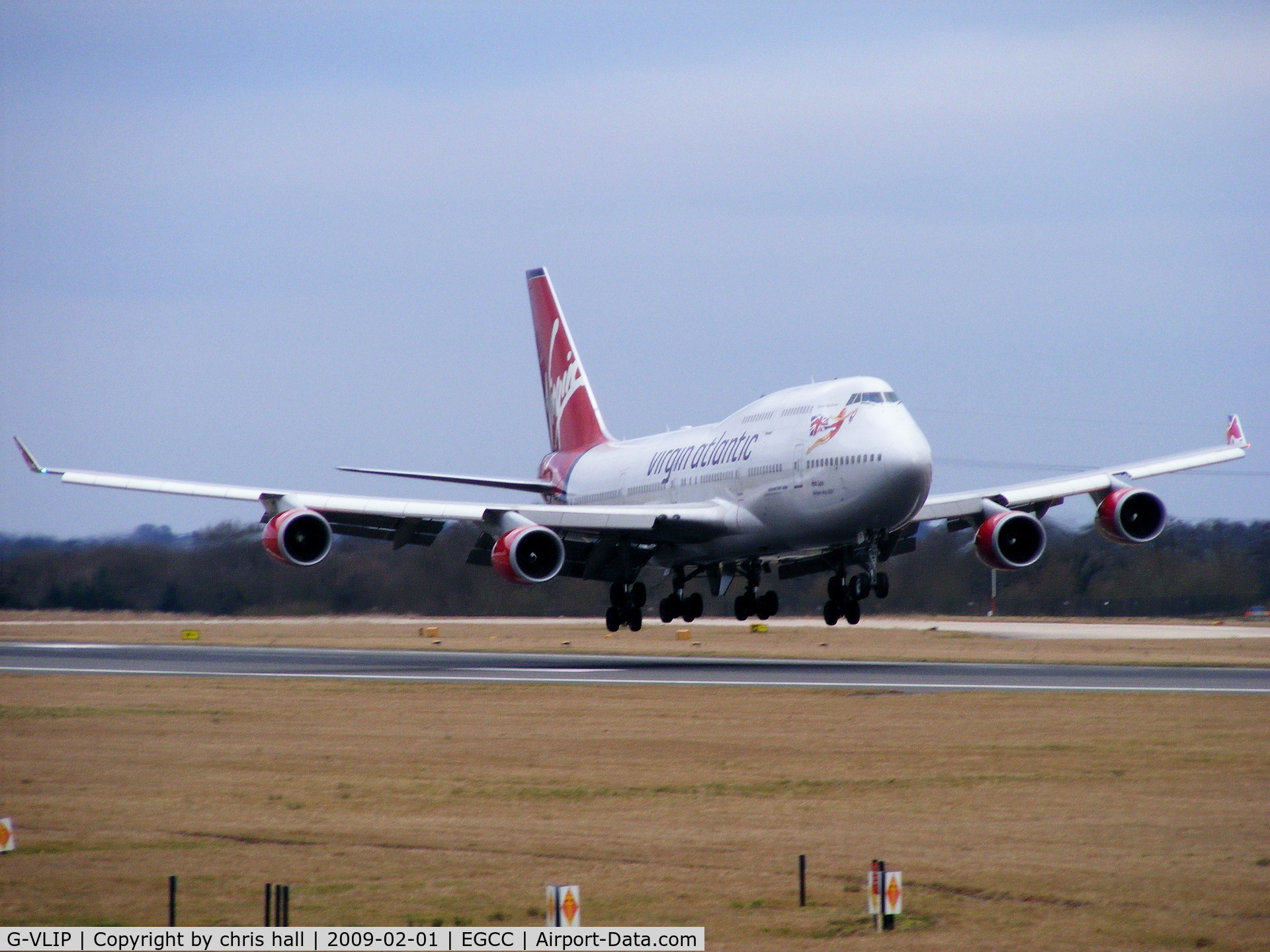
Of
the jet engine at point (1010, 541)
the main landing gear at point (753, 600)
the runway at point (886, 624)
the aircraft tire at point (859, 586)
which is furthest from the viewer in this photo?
the runway at point (886, 624)

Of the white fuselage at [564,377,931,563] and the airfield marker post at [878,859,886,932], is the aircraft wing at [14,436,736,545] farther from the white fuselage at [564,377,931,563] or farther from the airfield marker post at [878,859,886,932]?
the airfield marker post at [878,859,886,932]

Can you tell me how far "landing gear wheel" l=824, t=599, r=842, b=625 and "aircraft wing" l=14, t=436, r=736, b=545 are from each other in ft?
9.87

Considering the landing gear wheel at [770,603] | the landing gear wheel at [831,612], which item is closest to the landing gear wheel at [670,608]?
the landing gear wheel at [770,603]

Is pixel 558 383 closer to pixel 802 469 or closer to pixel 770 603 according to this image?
pixel 770 603

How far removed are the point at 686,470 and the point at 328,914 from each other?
32898mm

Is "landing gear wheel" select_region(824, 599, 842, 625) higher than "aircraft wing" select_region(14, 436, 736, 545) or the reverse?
the reverse

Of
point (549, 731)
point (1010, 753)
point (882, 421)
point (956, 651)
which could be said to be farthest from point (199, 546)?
point (1010, 753)

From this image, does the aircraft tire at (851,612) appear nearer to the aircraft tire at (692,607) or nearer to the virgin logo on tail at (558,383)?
the aircraft tire at (692,607)

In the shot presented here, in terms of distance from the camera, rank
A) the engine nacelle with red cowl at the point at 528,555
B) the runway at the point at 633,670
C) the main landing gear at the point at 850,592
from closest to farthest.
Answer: the runway at the point at 633,670
the main landing gear at the point at 850,592
the engine nacelle with red cowl at the point at 528,555

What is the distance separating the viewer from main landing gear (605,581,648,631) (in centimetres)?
4750

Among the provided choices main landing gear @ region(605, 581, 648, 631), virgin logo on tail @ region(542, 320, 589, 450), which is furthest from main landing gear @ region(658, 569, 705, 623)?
virgin logo on tail @ region(542, 320, 589, 450)

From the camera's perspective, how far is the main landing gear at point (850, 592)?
128ft
